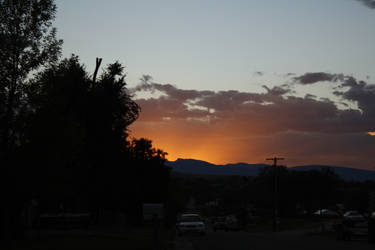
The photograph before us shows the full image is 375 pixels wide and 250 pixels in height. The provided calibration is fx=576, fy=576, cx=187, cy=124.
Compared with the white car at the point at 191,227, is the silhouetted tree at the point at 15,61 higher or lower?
higher

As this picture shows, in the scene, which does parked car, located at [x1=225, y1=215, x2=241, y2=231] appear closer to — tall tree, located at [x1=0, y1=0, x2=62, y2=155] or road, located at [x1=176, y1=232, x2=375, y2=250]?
road, located at [x1=176, y1=232, x2=375, y2=250]

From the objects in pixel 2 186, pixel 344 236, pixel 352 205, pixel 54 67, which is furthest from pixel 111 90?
pixel 352 205

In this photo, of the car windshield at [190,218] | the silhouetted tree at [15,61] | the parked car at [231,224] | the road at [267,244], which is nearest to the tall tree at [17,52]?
the silhouetted tree at [15,61]

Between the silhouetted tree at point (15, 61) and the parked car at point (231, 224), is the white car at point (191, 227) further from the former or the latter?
the parked car at point (231, 224)

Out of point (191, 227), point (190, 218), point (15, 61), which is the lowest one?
point (191, 227)

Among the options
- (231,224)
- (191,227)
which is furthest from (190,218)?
(231,224)

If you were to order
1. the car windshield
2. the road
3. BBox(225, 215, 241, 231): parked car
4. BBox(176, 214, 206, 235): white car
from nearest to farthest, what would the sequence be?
the road, BBox(176, 214, 206, 235): white car, the car windshield, BBox(225, 215, 241, 231): parked car

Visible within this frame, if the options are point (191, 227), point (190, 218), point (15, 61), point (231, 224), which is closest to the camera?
point (15, 61)

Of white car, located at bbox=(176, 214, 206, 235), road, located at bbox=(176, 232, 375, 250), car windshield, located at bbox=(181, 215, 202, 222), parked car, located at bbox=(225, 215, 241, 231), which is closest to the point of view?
road, located at bbox=(176, 232, 375, 250)

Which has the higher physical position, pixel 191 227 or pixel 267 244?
pixel 191 227

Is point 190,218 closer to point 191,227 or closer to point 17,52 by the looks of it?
point 191,227

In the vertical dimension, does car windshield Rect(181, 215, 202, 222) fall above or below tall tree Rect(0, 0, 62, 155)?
below

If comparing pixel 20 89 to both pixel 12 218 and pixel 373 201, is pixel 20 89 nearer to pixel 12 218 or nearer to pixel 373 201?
pixel 12 218

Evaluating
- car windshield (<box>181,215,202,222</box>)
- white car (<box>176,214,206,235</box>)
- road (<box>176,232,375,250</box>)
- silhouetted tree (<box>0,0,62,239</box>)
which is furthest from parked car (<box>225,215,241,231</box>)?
silhouetted tree (<box>0,0,62,239</box>)
